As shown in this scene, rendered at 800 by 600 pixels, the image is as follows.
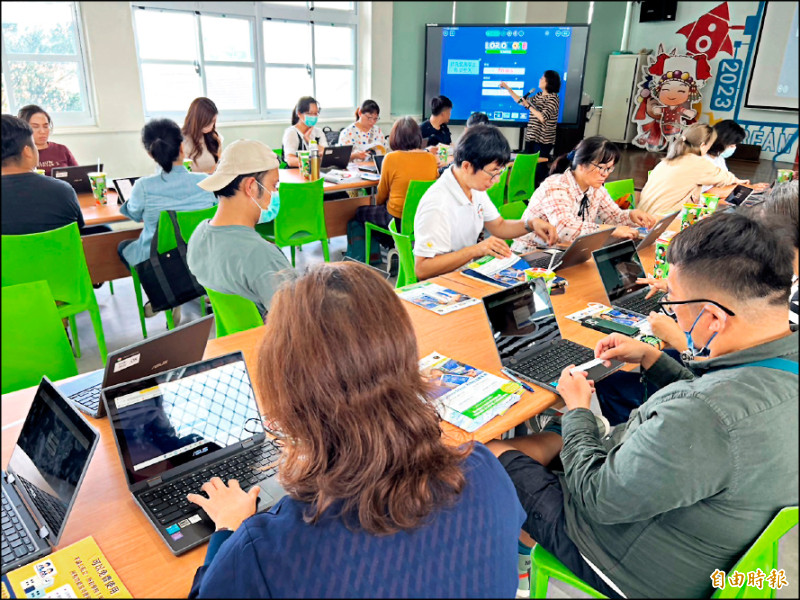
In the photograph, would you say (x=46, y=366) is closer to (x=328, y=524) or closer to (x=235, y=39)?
(x=328, y=524)

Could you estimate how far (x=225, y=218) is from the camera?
1884 mm

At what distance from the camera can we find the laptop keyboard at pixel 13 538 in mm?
909

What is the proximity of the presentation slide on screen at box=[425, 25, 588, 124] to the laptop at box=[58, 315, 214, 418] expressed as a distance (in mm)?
3570

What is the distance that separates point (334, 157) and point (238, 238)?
9.89 feet

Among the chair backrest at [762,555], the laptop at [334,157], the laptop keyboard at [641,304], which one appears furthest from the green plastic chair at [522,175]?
the chair backrest at [762,555]

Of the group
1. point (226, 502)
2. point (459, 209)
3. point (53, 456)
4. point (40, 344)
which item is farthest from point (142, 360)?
point (459, 209)

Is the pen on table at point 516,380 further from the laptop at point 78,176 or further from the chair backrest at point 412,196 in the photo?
the laptop at point 78,176

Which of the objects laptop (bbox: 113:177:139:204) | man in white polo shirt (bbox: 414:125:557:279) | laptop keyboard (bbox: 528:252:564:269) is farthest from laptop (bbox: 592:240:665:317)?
laptop (bbox: 113:177:139:204)

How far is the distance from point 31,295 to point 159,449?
29.2 inches

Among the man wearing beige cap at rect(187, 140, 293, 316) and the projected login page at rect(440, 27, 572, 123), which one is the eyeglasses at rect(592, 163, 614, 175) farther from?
the projected login page at rect(440, 27, 572, 123)

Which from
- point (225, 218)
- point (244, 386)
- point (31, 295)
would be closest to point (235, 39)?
point (225, 218)

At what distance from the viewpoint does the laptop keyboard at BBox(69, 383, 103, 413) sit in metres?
1.37

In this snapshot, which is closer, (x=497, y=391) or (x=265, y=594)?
(x=265, y=594)

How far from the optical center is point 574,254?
238 centimetres
